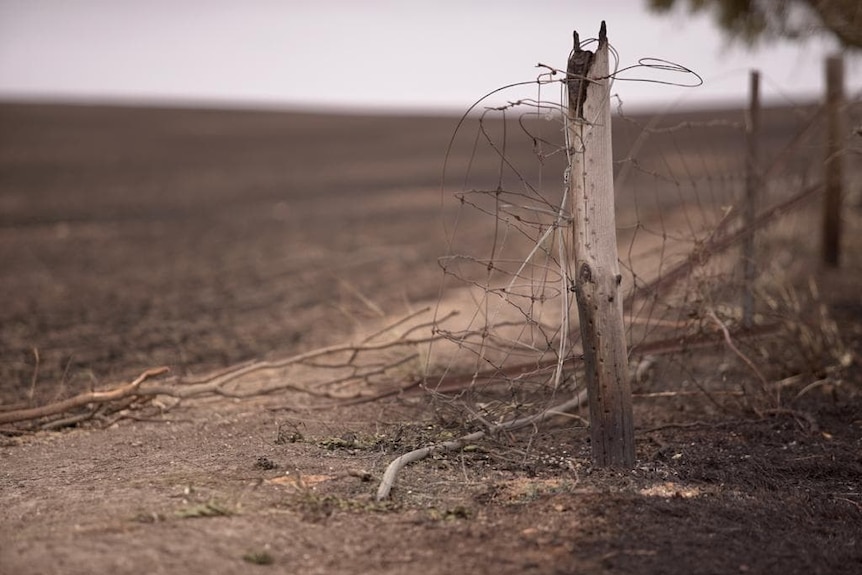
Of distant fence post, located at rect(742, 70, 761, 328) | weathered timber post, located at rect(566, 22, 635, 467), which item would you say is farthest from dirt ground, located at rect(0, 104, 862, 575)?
distant fence post, located at rect(742, 70, 761, 328)

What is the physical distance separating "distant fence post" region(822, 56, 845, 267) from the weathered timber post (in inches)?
178

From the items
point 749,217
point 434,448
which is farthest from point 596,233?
point 749,217

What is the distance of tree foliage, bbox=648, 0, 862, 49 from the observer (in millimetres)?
6916

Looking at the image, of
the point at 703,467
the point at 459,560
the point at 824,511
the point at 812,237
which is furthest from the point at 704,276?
the point at 812,237

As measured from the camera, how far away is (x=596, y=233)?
144 inches

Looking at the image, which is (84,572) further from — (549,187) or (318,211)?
(549,187)

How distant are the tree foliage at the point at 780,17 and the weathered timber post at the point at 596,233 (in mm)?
3993

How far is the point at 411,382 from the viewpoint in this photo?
5480mm

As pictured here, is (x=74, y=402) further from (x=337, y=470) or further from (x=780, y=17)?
(x=780, y=17)

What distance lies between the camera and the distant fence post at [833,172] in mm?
8102

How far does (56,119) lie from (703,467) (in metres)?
33.4

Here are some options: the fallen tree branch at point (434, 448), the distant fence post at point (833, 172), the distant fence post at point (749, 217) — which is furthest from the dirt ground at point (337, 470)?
the distant fence post at point (749, 217)

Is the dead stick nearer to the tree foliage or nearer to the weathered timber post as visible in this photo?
the weathered timber post

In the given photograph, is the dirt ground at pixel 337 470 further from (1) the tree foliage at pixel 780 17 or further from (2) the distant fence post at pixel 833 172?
(1) the tree foliage at pixel 780 17
